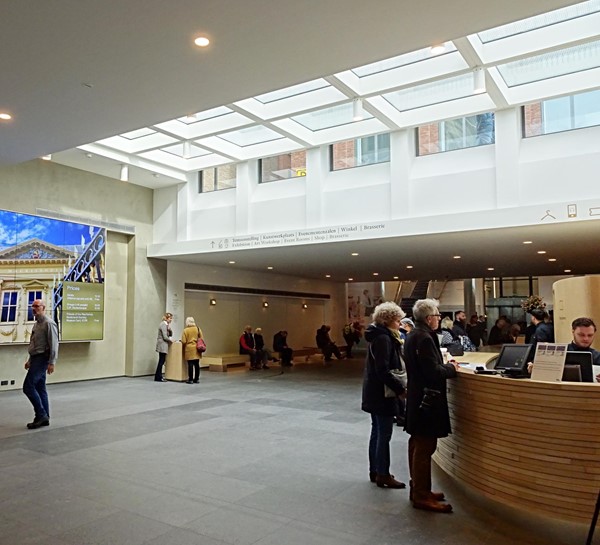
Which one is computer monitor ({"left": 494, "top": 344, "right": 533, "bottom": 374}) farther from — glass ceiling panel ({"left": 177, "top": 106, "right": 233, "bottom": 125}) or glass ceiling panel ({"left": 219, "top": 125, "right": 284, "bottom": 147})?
glass ceiling panel ({"left": 219, "top": 125, "right": 284, "bottom": 147})

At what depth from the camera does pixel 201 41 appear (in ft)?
16.2

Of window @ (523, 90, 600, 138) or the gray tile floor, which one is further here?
window @ (523, 90, 600, 138)

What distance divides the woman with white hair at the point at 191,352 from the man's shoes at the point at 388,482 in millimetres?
8180

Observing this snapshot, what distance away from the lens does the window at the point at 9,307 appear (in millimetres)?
10297

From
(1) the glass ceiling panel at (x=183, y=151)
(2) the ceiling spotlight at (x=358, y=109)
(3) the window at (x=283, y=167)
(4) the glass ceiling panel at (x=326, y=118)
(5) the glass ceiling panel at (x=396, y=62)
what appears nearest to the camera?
(5) the glass ceiling panel at (x=396, y=62)

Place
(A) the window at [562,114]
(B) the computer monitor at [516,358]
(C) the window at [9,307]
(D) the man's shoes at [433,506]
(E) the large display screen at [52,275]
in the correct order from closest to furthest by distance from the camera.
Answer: (D) the man's shoes at [433,506]
(B) the computer monitor at [516,358]
(A) the window at [562,114]
(C) the window at [9,307]
(E) the large display screen at [52,275]

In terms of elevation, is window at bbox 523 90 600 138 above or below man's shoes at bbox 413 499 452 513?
above

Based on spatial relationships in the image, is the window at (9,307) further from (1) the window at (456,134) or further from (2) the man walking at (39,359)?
(1) the window at (456,134)

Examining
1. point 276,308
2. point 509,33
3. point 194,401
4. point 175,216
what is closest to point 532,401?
point 509,33

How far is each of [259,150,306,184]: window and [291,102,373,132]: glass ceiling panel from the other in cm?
96

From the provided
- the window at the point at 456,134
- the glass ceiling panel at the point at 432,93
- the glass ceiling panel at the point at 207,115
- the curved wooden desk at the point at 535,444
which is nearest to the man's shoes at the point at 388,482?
the curved wooden desk at the point at 535,444

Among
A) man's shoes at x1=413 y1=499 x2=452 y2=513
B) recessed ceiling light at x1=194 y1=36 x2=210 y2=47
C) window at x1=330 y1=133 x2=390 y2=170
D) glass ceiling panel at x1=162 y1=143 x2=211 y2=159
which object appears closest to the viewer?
man's shoes at x1=413 y1=499 x2=452 y2=513

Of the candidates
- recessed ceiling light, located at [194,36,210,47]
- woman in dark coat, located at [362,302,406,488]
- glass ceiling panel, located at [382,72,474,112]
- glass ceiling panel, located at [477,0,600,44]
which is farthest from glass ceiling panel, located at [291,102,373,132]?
woman in dark coat, located at [362,302,406,488]

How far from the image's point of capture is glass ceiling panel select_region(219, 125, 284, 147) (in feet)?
37.4
